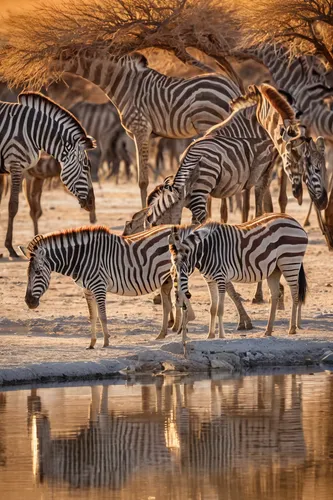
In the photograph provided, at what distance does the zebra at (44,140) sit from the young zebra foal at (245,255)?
161 inches

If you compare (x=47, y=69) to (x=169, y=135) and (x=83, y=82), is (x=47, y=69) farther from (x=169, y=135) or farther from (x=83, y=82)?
(x=83, y=82)

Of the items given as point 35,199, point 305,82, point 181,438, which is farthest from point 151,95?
point 181,438

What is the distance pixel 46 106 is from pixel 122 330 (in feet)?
15.6

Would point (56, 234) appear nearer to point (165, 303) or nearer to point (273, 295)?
point (165, 303)

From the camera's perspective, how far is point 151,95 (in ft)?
68.2

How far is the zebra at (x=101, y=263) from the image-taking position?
45.3 feet

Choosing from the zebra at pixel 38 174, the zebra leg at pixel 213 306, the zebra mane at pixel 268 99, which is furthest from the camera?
the zebra at pixel 38 174

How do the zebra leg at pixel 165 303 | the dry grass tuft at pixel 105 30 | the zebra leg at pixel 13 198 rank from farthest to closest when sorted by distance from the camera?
the dry grass tuft at pixel 105 30
the zebra leg at pixel 13 198
the zebra leg at pixel 165 303

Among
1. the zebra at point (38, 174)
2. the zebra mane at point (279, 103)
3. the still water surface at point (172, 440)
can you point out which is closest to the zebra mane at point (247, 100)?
the zebra mane at point (279, 103)

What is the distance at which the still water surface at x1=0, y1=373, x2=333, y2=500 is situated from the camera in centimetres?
877

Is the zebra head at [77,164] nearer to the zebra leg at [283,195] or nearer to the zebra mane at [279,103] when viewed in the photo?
the zebra mane at [279,103]

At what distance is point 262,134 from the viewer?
18344 mm

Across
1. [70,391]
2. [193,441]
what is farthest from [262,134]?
[193,441]

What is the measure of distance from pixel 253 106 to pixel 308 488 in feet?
33.8
